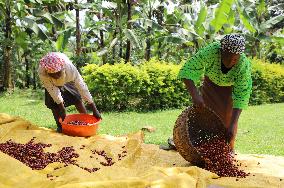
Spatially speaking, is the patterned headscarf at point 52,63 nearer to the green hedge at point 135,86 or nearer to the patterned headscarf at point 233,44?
the patterned headscarf at point 233,44

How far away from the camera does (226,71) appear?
193 inches

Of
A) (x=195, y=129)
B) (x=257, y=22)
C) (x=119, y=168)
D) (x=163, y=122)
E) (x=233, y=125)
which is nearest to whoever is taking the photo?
(x=119, y=168)

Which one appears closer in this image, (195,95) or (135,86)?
(195,95)

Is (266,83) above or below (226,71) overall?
below

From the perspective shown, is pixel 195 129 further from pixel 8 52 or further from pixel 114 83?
pixel 8 52

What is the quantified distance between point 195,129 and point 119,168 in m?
1.37

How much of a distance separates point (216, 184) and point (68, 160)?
1649 mm

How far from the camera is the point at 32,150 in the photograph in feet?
16.0

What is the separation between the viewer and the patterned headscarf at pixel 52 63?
5.48 metres

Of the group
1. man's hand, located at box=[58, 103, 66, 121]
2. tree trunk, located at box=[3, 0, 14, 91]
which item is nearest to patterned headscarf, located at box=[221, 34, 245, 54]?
man's hand, located at box=[58, 103, 66, 121]

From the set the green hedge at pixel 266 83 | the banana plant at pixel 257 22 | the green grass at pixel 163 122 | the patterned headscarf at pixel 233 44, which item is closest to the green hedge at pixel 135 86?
the green grass at pixel 163 122

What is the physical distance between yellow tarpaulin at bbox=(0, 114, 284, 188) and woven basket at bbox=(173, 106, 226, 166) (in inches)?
9.2

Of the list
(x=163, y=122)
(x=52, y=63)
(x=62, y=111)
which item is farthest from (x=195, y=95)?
(x=163, y=122)

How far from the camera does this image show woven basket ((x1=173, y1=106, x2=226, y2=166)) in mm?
4547
